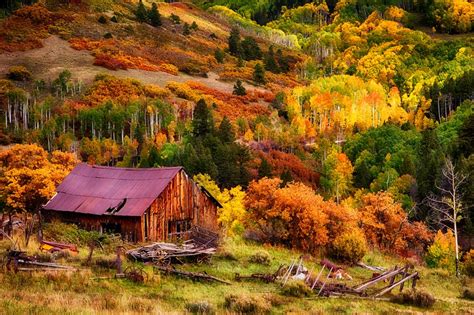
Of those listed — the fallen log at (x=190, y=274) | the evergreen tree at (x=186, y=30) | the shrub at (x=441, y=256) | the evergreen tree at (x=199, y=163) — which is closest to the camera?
the fallen log at (x=190, y=274)

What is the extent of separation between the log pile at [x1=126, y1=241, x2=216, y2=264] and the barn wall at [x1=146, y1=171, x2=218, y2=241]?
9.10 meters

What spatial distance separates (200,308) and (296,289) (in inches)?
256

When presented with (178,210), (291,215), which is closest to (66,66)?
(178,210)

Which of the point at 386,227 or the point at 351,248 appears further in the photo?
the point at 386,227

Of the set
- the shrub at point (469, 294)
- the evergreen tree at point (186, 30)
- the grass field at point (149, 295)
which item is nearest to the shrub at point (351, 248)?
the grass field at point (149, 295)

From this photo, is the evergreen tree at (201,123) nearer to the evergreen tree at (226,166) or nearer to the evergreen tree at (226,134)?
the evergreen tree at (226,134)

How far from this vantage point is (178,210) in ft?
147

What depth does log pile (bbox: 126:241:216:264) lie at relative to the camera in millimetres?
29906

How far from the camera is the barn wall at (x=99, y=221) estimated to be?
41.3 meters

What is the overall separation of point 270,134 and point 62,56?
58.3 meters

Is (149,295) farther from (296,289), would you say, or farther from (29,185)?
(29,185)

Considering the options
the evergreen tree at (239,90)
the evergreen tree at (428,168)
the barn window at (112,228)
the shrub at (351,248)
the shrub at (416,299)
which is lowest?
the evergreen tree at (428,168)

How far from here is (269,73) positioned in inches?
6781

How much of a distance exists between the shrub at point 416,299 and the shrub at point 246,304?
765 centimetres
